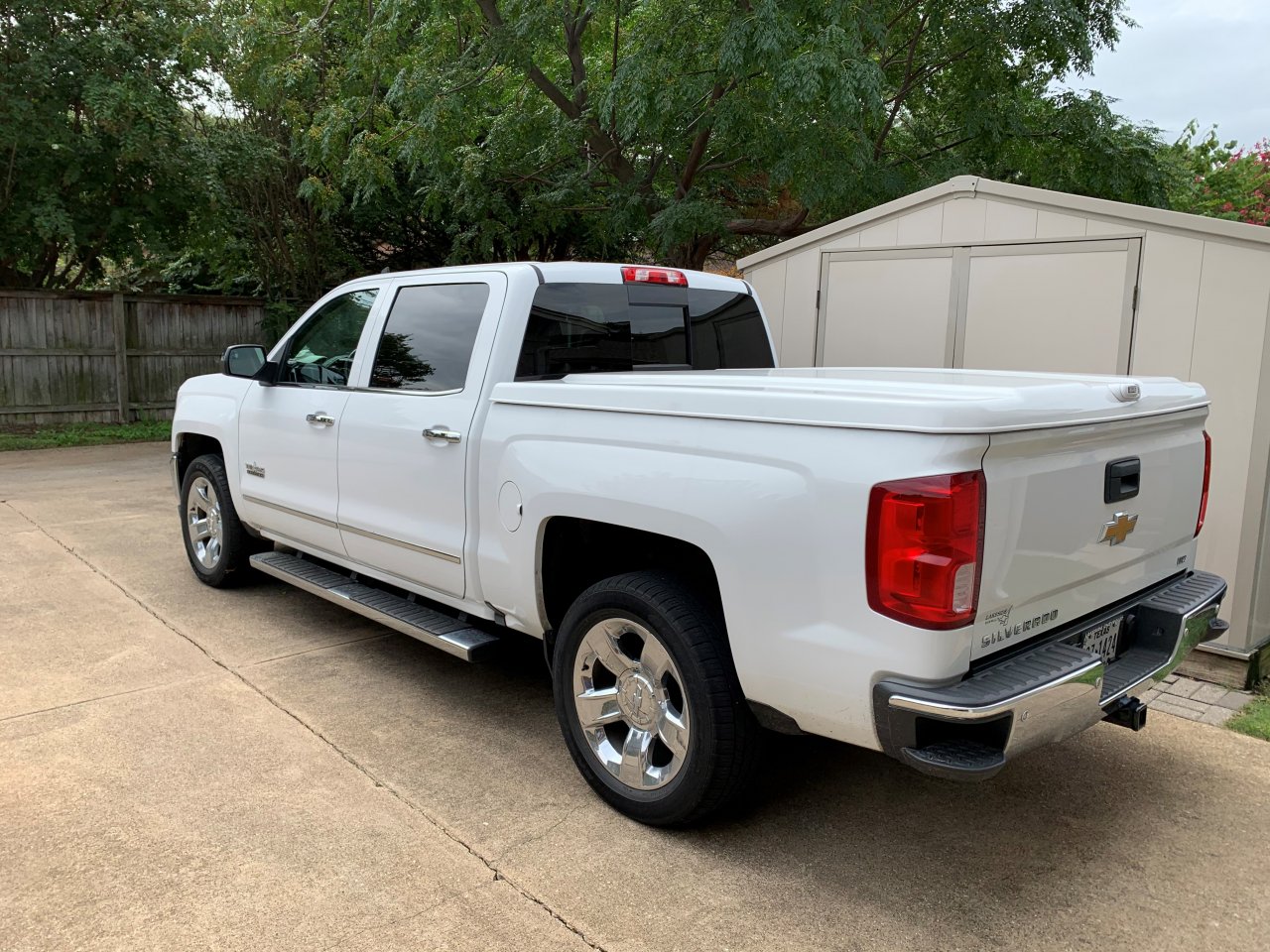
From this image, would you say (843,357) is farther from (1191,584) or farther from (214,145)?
(214,145)

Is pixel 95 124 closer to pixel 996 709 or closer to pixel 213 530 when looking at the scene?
pixel 213 530

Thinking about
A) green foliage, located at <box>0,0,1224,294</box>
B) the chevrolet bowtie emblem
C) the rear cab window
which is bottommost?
the chevrolet bowtie emblem

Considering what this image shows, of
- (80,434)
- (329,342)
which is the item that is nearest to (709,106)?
(329,342)

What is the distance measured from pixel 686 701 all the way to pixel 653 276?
2.09 metres

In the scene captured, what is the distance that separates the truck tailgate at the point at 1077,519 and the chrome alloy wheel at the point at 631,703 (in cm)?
106

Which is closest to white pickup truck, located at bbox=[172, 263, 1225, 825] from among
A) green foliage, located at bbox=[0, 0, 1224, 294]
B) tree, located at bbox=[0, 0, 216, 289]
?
green foliage, located at bbox=[0, 0, 1224, 294]

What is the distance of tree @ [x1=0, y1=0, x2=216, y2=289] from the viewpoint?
40.0 feet

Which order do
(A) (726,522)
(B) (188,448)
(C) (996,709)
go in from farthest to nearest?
(B) (188,448) < (A) (726,522) < (C) (996,709)

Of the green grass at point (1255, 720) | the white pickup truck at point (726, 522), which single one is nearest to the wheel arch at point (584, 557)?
the white pickup truck at point (726, 522)

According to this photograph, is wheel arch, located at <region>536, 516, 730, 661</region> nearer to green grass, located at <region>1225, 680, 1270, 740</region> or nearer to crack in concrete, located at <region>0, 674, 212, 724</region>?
crack in concrete, located at <region>0, 674, 212, 724</region>

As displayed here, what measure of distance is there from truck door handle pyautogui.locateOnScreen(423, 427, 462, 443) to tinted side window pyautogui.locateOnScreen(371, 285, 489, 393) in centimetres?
21

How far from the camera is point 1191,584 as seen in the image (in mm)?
3650

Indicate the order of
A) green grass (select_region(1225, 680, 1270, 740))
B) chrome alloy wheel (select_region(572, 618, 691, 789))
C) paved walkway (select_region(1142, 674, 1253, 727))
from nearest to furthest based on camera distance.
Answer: chrome alloy wheel (select_region(572, 618, 691, 789))
green grass (select_region(1225, 680, 1270, 740))
paved walkway (select_region(1142, 674, 1253, 727))

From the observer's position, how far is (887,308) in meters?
6.17
